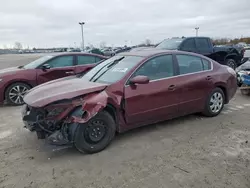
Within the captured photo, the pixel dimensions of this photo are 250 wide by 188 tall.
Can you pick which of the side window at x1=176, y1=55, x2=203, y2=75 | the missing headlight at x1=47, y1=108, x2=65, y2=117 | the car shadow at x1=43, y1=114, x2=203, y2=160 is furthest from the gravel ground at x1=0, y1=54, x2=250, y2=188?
the side window at x1=176, y1=55, x2=203, y2=75

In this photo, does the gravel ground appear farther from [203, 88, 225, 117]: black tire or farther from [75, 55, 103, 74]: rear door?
[75, 55, 103, 74]: rear door

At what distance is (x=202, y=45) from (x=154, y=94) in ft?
23.6

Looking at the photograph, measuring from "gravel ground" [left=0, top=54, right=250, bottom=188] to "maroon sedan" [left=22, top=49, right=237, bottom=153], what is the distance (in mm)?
299

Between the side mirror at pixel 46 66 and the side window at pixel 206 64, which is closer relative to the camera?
the side window at pixel 206 64

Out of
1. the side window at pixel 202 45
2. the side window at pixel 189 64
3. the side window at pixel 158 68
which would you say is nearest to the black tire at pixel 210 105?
the side window at pixel 189 64

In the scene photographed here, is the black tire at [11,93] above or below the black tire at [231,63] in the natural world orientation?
below

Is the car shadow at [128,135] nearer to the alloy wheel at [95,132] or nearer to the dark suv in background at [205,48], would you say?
the alloy wheel at [95,132]

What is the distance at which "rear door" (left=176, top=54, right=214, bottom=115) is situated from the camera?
4.68 meters

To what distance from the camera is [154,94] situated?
13.8ft

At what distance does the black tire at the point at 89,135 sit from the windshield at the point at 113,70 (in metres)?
0.70

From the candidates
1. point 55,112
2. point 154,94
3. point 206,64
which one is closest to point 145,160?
point 154,94

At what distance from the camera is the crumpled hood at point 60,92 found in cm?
350

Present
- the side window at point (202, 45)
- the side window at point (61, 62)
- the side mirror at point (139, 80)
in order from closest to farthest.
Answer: the side mirror at point (139, 80)
the side window at point (61, 62)
the side window at point (202, 45)

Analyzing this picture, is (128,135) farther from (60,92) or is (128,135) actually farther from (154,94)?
(60,92)
